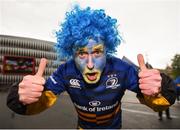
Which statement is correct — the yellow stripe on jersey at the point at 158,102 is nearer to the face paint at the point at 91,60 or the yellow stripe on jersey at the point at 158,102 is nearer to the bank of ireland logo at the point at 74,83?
the face paint at the point at 91,60

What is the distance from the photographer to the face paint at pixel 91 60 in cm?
237

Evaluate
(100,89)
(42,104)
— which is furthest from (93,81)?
(42,104)

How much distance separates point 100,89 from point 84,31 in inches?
25.6

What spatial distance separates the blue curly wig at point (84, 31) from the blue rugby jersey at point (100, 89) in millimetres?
305

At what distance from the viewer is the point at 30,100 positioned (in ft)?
6.64

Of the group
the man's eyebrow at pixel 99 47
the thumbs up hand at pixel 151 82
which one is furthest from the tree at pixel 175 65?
the thumbs up hand at pixel 151 82

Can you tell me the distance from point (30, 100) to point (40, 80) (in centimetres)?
19

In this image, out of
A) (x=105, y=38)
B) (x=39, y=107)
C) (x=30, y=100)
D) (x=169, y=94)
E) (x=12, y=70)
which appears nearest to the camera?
(x=30, y=100)

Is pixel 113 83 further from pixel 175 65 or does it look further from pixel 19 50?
pixel 19 50

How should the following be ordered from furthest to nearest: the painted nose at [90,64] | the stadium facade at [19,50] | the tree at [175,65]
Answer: the stadium facade at [19,50], the tree at [175,65], the painted nose at [90,64]

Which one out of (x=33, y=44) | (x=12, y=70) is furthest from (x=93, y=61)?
(x=33, y=44)

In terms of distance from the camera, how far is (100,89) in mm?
2473

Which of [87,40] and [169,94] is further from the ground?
[87,40]

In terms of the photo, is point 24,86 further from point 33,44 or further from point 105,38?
point 33,44
